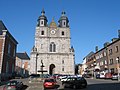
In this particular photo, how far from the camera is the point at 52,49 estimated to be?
6969 centimetres

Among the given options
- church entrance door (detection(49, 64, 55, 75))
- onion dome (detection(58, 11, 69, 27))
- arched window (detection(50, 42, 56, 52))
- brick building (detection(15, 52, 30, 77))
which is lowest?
church entrance door (detection(49, 64, 55, 75))

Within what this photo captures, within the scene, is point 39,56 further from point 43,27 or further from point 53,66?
point 43,27

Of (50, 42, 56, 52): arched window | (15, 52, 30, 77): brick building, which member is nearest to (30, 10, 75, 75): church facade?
(50, 42, 56, 52): arched window

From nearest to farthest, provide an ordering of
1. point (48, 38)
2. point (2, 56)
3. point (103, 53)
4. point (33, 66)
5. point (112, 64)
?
1. point (2, 56)
2. point (112, 64)
3. point (103, 53)
4. point (33, 66)
5. point (48, 38)

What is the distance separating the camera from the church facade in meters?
67.1

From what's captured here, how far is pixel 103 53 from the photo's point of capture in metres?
56.0

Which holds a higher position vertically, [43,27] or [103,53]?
[43,27]

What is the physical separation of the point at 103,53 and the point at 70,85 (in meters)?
35.6

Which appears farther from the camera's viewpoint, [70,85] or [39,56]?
[39,56]

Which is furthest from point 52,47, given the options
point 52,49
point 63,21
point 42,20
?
point 42,20

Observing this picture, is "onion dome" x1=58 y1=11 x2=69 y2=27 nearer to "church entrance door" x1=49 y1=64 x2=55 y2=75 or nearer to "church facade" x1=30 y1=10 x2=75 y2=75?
"church facade" x1=30 y1=10 x2=75 y2=75

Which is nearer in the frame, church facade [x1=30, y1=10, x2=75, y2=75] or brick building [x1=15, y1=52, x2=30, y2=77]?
church facade [x1=30, y1=10, x2=75, y2=75]

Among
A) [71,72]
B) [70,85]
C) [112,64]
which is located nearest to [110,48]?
[112,64]

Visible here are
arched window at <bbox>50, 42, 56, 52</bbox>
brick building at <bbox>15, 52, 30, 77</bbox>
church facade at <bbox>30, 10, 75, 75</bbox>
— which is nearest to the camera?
church facade at <bbox>30, 10, 75, 75</bbox>
